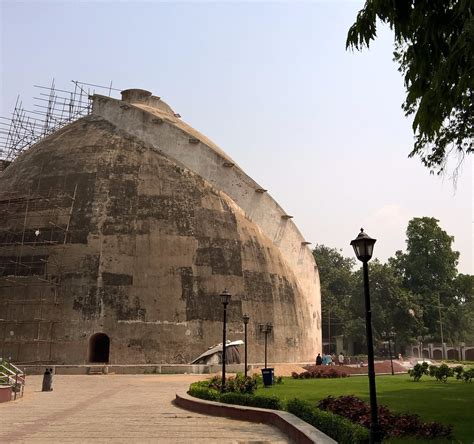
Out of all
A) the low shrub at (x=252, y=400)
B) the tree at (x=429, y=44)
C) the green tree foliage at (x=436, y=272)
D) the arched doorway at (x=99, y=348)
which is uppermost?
the green tree foliage at (x=436, y=272)

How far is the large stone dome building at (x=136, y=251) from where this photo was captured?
2319 cm

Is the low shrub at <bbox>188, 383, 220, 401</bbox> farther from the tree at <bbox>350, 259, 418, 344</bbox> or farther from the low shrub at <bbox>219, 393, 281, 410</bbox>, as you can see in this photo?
the tree at <bbox>350, 259, 418, 344</bbox>

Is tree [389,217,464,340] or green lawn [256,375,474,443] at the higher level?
tree [389,217,464,340]

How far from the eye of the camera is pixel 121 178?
26.6 metres

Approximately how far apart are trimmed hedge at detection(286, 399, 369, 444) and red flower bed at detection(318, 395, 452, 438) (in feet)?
1.37

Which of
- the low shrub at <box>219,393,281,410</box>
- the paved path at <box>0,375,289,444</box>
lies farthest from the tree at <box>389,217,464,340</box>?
the low shrub at <box>219,393,281,410</box>

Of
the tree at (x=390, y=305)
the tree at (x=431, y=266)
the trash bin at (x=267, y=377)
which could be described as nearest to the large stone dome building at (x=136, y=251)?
the trash bin at (x=267, y=377)

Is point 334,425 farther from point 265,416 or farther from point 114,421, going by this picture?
point 114,421

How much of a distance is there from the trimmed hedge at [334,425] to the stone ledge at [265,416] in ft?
0.45

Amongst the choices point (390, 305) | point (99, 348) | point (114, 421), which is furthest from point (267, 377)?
point (390, 305)

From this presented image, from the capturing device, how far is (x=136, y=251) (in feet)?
80.3

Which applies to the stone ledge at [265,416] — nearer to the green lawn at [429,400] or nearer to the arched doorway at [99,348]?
the green lawn at [429,400]

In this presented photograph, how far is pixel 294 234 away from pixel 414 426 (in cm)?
2500

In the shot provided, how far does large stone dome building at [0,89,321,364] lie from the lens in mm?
23188
